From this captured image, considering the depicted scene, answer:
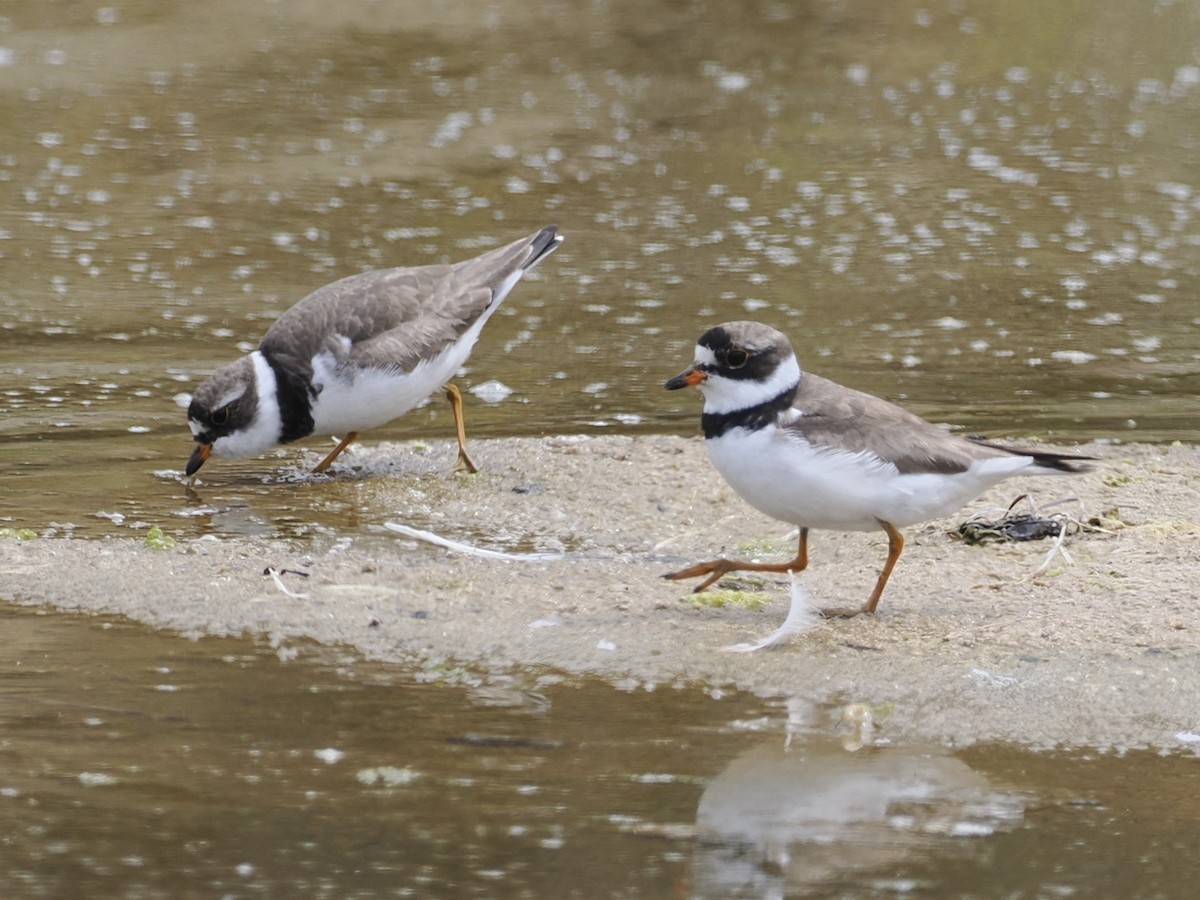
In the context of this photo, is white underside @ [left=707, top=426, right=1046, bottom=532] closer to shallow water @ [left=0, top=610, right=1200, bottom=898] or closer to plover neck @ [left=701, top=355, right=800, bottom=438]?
plover neck @ [left=701, top=355, right=800, bottom=438]

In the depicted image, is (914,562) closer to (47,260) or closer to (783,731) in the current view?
(783,731)

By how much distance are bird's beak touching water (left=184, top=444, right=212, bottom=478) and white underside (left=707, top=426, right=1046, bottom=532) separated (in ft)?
8.79

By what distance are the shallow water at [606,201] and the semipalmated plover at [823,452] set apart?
6.80ft

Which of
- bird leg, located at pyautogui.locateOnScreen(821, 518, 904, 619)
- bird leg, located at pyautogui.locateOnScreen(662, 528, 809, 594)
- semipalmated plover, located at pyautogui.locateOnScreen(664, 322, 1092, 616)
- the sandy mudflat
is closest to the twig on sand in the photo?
the sandy mudflat

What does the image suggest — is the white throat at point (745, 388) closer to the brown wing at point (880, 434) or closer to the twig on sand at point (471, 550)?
the brown wing at point (880, 434)

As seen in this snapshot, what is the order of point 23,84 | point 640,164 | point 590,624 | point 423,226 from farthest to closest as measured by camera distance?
point 23,84 → point 640,164 → point 423,226 → point 590,624

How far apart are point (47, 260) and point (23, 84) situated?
431 centimetres

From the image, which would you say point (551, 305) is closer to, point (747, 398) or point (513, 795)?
point (747, 398)

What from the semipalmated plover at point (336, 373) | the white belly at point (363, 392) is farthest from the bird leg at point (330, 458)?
the white belly at point (363, 392)

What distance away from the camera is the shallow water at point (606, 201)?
8.29 m

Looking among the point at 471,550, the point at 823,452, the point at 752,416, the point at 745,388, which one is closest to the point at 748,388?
the point at 745,388

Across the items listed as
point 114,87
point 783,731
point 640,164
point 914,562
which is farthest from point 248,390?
point 114,87

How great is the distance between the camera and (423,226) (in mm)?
10836

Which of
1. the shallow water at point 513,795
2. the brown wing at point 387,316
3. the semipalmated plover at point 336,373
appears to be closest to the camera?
the shallow water at point 513,795
